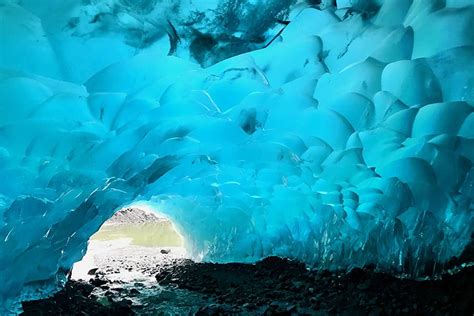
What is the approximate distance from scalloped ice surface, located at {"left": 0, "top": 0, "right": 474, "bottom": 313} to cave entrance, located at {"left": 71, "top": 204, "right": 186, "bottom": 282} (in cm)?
203

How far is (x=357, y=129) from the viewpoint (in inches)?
177

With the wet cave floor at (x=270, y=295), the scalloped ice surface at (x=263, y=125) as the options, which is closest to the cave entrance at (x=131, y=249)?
the wet cave floor at (x=270, y=295)

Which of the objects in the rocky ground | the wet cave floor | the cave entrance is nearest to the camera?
the wet cave floor

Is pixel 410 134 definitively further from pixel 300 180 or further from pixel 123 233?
pixel 123 233

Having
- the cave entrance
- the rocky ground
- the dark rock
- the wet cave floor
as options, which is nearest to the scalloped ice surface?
the wet cave floor

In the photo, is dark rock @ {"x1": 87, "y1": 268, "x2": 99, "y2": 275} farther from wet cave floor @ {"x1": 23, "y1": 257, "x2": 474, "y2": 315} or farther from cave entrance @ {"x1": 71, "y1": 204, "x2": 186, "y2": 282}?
wet cave floor @ {"x1": 23, "y1": 257, "x2": 474, "y2": 315}

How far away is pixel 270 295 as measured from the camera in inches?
→ 245

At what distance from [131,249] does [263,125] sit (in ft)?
29.9

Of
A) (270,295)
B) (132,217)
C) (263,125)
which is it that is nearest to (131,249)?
(132,217)

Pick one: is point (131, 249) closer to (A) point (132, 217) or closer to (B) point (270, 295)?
(A) point (132, 217)

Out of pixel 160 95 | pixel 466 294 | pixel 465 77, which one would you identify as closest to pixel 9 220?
pixel 160 95

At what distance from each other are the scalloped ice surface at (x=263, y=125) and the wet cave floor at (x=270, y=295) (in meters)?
0.36

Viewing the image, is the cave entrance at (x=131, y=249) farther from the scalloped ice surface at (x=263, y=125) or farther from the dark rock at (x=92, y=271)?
the scalloped ice surface at (x=263, y=125)

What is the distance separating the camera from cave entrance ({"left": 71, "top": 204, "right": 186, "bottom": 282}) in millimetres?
8438
